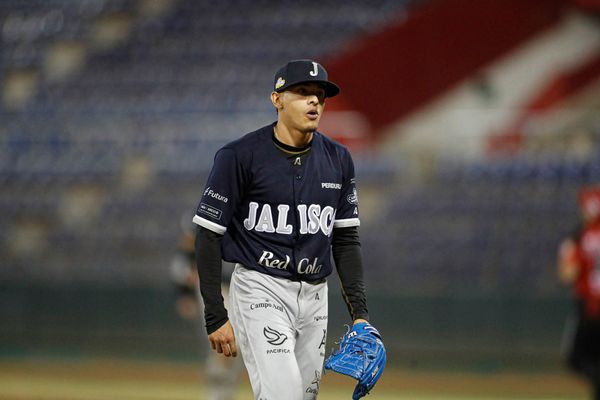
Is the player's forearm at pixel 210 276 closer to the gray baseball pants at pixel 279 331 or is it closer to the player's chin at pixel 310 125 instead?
the gray baseball pants at pixel 279 331

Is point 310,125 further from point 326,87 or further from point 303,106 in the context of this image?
point 326,87

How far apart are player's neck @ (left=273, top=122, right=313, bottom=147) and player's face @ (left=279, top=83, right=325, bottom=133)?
6cm

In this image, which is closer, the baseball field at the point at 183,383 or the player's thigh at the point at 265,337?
the player's thigh at the point at 265,337

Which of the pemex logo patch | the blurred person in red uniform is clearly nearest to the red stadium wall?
the blurred person in red uniform

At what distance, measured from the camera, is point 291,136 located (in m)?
5.79

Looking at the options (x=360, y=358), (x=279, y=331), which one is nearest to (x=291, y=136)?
(x=279, y=331)

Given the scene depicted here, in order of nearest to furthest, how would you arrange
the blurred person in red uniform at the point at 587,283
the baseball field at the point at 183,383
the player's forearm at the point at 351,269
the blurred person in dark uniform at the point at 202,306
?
the player's forearm at the point at 351,269, the blurred person in red uniform at the point at 587,283, the blurred person in dark uniform at the point at 202,306, the baseball field at the point at 183,383

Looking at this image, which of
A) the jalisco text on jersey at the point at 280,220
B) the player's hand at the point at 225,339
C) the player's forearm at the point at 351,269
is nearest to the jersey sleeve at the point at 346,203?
the player's forearm at the point at 351,269

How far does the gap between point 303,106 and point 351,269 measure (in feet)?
3.22

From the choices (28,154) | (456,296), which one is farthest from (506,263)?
(28,154)

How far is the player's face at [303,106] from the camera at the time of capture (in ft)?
18.5

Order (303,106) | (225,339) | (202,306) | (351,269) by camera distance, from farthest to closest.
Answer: (202,306)
(351,269)
(303,106)
(225,339)

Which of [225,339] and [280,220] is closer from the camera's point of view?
[225,339]

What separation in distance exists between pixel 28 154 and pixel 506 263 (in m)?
9.35
